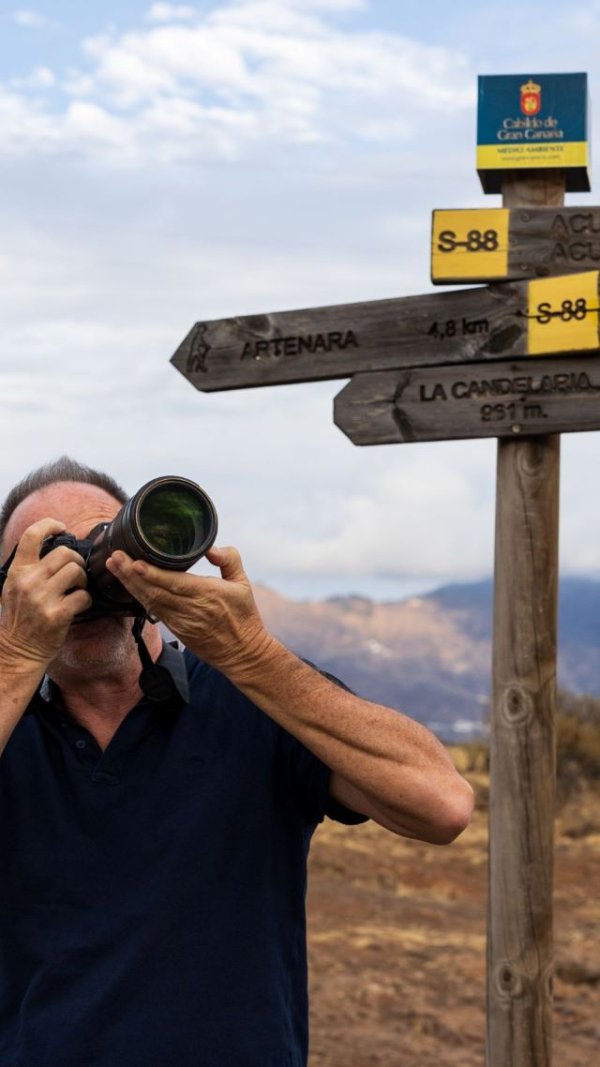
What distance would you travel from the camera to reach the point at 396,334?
4141 millimetres

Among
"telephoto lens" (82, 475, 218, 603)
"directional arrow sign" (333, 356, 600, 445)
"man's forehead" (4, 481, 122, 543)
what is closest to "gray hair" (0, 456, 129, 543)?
"man's forehead" (4, 481, 122, 543)

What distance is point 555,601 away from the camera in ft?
13.4

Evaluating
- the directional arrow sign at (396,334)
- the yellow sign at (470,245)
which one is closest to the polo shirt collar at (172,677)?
the directional arrow sign at (396,334)

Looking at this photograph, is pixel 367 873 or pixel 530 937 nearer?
pixel 530 937

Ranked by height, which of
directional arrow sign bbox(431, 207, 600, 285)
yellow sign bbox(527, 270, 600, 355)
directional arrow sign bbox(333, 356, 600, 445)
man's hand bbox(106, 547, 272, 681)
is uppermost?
directional arrow sign bbox(431, 207, 600, 285)

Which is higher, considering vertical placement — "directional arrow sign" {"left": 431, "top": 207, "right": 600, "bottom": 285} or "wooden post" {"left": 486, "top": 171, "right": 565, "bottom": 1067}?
"directional arrow sign" {"left": 431, "top": 207, "right": 600, "bottom": 285}

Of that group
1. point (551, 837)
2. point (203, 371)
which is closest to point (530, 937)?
point (551, 837)

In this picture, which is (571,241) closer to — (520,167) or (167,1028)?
(520,167)

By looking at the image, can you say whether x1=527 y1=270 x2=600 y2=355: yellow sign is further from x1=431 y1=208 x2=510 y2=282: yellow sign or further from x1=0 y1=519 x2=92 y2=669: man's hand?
x1=0 y1=519 x2=92 y2=669: man's hand

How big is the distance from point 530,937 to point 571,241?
196cm

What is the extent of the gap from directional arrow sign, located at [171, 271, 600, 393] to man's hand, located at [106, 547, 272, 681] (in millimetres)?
1942

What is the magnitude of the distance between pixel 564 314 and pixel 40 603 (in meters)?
2.16

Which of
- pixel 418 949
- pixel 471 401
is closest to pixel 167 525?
pixel 471 401

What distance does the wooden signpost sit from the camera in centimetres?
395
